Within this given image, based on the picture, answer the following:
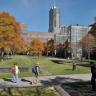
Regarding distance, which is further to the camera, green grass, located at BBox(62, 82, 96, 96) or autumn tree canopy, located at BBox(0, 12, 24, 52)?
autumn tree canopy, located at BBox(0, 12, 24, 52)

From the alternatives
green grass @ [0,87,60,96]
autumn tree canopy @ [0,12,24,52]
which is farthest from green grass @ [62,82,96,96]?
autumn tree canopy @ [0,12,24,52]

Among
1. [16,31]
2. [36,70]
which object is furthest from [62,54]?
[36,70]

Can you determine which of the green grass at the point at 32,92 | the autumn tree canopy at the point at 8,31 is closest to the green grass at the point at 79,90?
the green grass at the point at 32,92

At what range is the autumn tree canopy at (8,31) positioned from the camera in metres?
64.1

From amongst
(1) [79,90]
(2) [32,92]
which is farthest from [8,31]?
(2) [32,92]

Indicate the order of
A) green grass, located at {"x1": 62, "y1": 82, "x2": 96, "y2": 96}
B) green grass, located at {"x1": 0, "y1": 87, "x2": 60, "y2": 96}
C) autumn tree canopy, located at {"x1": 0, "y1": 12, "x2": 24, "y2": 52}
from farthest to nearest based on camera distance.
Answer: autumn tree canopy, located at {"x1": 0, "y1": 12, "x2": 24, "y2": 52}, green grass, located at {"x1": 62, "y1": 82, "x2": 96, "y2": 96}, green grass, located at {"x1": 0, "y1": 87, "x2": 60, "y2": 96}

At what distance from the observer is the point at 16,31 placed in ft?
229

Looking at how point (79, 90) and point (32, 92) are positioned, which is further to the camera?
point (79, 90)

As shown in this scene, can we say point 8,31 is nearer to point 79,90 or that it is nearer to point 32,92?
point 79,90

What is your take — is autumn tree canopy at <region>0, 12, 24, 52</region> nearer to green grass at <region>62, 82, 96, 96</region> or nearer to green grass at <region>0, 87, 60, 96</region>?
green grass at <region>62, 82, 96, 96</region>

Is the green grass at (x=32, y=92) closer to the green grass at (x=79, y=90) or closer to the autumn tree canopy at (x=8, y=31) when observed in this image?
the green grass at (x=79, y=90)

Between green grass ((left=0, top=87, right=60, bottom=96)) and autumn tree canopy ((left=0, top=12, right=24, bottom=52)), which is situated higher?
autumn tree canopy ((left=0, top=12, right=24, bottom=52))

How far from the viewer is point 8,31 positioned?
2552 inches

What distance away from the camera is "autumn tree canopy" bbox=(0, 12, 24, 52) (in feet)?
210
